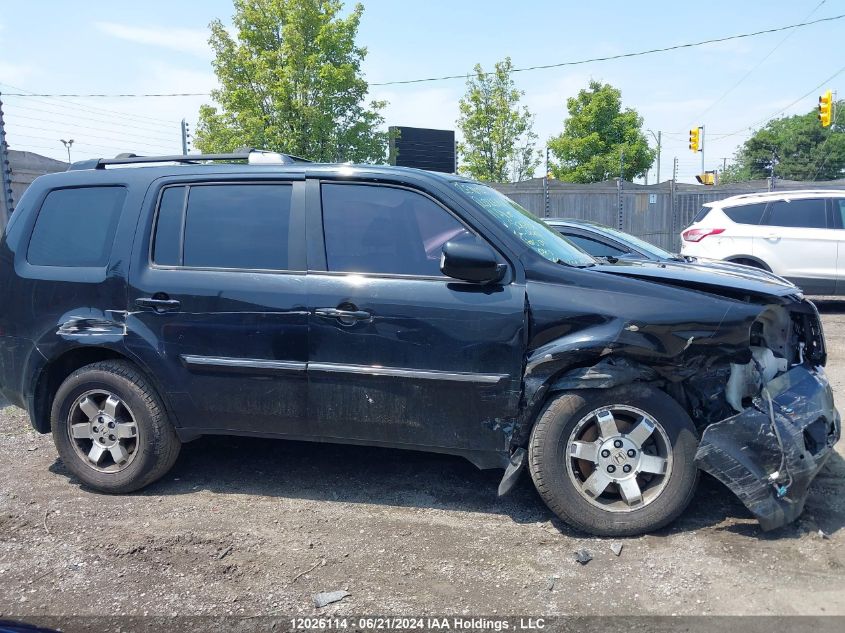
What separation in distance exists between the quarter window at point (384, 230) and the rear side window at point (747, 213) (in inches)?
330

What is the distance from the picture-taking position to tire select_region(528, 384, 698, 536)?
3498 millimetres

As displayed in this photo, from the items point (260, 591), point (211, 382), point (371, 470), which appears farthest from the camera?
point (371, 470)

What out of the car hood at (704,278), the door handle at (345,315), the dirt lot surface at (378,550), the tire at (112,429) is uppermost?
the car hood at (704,278)

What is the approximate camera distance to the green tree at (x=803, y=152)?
68.3m

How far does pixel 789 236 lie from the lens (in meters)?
10.5

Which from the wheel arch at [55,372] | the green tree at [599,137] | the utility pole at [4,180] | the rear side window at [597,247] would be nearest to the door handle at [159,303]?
the wheel arch at [55,372]

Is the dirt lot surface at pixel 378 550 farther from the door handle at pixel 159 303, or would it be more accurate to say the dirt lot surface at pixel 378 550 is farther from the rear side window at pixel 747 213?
the rear side window at pixel 747 213

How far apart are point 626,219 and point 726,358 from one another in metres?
15.4

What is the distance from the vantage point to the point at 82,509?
412 centimetres

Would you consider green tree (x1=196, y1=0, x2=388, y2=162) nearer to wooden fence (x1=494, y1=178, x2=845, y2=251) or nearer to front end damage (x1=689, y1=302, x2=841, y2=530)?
wooden fence (x1=494, y1=178, x2=845, y2=251)

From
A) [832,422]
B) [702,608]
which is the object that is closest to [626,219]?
[832,422]

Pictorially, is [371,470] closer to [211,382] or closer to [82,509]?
[211,382]

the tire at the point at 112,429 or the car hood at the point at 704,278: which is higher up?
the car hood at the point at 704,278

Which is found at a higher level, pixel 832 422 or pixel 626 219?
pixel 626 219
